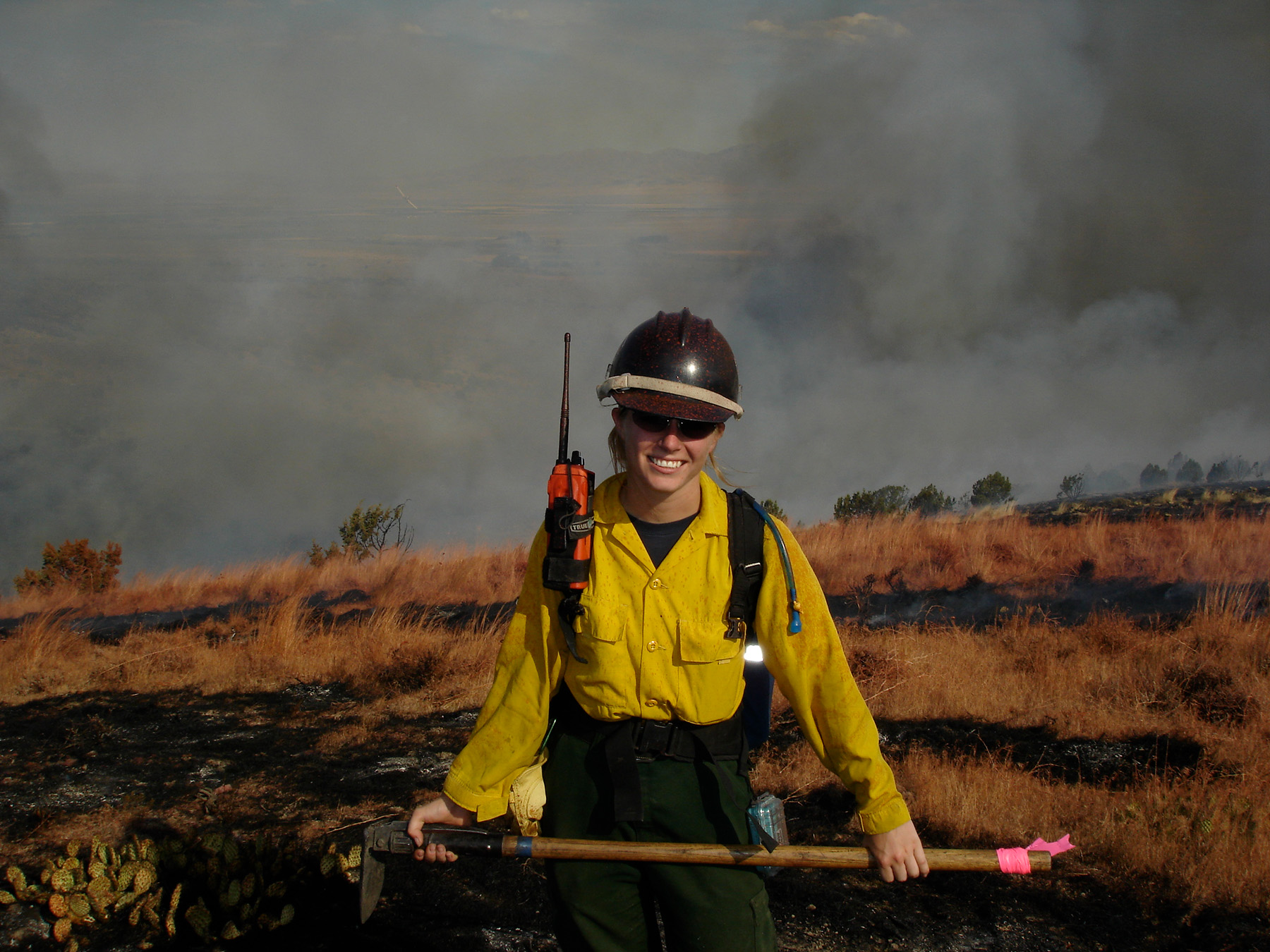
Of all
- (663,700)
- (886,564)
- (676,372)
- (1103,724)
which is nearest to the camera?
(663,700)

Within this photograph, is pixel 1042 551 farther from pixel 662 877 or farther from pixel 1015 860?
pixel 662 877

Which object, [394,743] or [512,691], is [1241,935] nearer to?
[512,691]

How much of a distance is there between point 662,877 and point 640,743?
1.11 feet

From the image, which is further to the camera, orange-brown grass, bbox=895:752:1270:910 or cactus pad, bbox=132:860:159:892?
orange-brown grass, bbox=895:752:1270:910

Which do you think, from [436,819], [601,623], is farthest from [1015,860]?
[436,819]

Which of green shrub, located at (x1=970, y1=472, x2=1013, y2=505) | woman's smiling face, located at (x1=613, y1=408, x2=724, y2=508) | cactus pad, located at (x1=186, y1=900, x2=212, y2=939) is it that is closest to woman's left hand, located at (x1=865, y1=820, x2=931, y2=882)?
woman's smiling face, located at (x1=613, y1=408, x2=724, y2=508)

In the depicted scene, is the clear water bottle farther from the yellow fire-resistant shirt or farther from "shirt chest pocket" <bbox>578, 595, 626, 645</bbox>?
"shirt chest pocket" <bbox>578, 595, 626, 645</bbox>

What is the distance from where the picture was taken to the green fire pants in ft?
6.53

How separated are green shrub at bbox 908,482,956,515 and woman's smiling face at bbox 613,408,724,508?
53.1 feet

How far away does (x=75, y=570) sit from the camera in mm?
15281

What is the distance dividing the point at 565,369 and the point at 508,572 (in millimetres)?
10056

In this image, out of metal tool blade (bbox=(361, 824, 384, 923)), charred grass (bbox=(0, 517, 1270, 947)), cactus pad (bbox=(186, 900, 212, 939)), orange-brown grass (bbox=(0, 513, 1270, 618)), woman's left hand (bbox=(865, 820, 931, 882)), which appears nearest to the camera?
woman's left hand (bbox=(865, 820, 931, 882))

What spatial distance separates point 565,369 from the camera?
216 cm

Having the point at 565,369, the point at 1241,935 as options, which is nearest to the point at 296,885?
the point at 565,369
